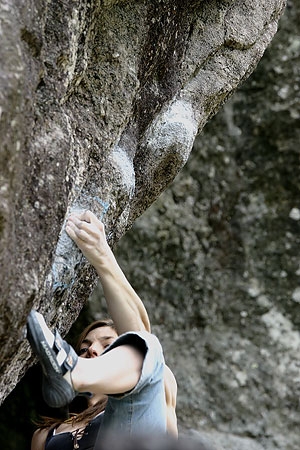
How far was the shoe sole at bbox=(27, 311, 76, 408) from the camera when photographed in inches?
49.5

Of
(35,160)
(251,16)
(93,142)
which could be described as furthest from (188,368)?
(35,160)

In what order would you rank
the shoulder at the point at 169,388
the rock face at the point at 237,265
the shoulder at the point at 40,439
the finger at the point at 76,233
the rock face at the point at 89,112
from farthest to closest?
the rock face at the point at 237,265
the shoulder at the point at 40,439
the shoulder at the point at 169,388
the finger at the point at 76,233
the rock face at the point at 89,112

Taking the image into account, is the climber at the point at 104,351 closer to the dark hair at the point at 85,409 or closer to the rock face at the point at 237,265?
the dark hair at the point at 85,409

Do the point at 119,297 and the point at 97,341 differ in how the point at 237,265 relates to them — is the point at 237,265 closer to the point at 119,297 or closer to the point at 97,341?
the point at 97,341

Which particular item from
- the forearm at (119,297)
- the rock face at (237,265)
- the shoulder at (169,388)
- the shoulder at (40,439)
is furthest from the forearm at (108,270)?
the rock face at (237,265)

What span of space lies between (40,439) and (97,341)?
0.22 m

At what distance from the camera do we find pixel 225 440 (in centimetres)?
300

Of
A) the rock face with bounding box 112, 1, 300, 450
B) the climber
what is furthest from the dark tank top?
the rock face with bounding box 112, 1, 300, 450

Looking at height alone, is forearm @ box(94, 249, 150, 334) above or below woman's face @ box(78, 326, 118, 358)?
above

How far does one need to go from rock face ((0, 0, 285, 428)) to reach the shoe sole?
0.03m

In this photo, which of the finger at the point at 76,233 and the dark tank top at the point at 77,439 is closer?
the finger at the point at 76,233

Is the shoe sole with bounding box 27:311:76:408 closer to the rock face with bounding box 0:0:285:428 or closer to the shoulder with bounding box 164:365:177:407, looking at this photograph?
the rock face with bounding box 0:0:285:428

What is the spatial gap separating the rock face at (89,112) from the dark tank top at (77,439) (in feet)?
0.60

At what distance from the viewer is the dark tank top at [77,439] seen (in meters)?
1.69
